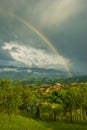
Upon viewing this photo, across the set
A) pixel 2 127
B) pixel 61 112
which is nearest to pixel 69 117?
pixel 61 112

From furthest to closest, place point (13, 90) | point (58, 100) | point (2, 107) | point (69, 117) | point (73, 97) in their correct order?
1. point (58, 100)
2. point (69, 117)
3. point (73, 97)
4. point (13, 90)
5. point (2, 107)

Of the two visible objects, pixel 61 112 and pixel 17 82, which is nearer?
pixel 17 82

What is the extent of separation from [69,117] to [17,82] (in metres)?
24.5

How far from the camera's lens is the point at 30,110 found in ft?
400

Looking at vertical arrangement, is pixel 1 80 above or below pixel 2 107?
above

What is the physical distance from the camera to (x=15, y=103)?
7619cm

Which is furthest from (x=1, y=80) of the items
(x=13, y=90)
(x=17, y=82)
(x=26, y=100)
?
(x=26, y=100)

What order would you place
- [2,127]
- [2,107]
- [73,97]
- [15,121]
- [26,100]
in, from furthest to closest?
→ [26,100] → [73,97] → [2,107] → [15,121] → [2,127]

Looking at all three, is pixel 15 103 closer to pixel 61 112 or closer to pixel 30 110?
pixel 61 112

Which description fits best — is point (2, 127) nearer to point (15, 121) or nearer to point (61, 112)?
point (15, 121)

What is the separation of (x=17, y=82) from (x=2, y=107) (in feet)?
56.9

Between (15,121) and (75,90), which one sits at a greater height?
(75,90)

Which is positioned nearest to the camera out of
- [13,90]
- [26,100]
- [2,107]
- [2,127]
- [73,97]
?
[2,127]

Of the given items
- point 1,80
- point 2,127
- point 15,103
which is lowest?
point 2,127
